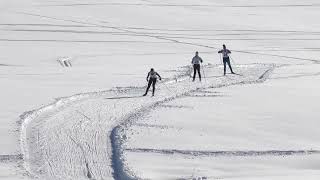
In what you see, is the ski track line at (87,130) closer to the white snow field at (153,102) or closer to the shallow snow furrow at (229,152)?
the white snow field at (153,102)

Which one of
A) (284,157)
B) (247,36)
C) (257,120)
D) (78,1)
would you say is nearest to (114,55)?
(247,36)

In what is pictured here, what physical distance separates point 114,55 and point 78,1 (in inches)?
815

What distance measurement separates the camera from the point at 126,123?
16734 mm

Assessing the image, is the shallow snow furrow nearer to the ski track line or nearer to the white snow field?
the white snow field

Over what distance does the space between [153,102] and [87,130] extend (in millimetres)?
4157

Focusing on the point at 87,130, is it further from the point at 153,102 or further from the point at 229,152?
the point at 153,102

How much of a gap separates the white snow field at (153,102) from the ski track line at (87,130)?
0.09ft

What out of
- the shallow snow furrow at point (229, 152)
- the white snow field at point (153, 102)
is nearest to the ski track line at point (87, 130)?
the white snow field at point (153, 102)

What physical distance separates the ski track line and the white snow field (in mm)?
28

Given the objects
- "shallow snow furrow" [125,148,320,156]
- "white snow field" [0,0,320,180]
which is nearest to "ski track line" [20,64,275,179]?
"white snow field" [0,0,320,180]

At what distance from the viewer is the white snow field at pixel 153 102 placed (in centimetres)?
1342

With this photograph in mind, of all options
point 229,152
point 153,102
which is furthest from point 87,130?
point 153,102

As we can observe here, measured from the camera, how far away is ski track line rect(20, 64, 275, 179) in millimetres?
12977

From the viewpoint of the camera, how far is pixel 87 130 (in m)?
15.9
